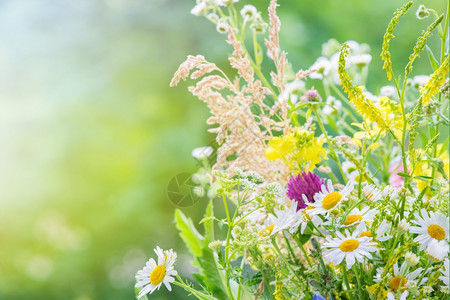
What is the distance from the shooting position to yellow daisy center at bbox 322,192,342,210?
0.35m

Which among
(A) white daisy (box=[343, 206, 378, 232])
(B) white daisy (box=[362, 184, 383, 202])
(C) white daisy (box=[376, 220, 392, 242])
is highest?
(B) white daisy (box=[362, 184, 383, 202])

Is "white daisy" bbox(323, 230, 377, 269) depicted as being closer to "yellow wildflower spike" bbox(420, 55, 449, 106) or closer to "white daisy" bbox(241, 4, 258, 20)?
"yellow wildflower spike" bbox(420, 55, 449, 106)

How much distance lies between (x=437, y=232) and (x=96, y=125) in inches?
65.0

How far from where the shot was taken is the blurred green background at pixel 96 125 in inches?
70.3

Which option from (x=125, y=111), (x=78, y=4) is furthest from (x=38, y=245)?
(x=78, y=4)

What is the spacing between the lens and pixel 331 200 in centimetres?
36

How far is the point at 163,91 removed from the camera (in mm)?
1876

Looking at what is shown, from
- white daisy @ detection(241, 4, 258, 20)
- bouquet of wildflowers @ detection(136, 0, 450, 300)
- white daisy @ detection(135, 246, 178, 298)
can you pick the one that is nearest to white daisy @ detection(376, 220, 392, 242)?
bouquet of wildflowers @ detection(136, 0, 450, 300)

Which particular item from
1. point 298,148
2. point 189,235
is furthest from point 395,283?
point 189,235

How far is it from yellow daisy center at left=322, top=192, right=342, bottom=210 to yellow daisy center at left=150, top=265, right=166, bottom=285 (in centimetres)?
13

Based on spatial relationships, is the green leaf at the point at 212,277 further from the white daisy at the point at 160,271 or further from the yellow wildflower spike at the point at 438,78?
the yellow wildflower spike at the point at 438,78

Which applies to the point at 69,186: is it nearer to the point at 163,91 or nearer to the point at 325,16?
the point at 163,91

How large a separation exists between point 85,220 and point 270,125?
1.62m

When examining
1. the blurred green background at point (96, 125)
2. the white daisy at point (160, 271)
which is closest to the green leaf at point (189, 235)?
the white daisy at point (160, 271)
